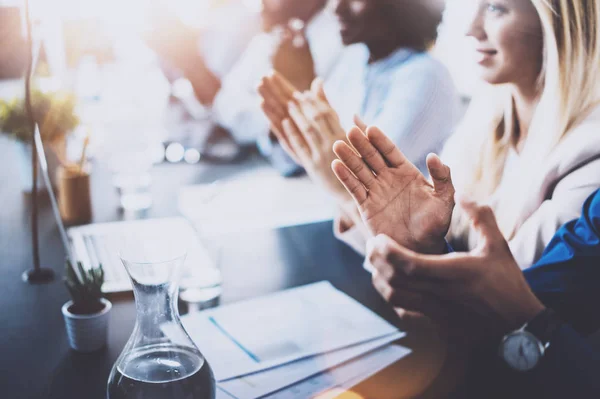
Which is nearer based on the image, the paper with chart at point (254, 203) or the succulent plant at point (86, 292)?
the succulent plant at point (86, 292)

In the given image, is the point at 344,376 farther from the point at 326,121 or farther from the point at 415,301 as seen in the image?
the point at 326,121

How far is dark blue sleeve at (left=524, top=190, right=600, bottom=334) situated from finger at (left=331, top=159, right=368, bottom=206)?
1.00 ft

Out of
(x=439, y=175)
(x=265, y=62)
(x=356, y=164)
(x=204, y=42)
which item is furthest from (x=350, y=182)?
(x=204, y=42)

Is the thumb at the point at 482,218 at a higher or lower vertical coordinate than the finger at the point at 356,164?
lower

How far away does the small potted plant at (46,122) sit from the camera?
134 centimetres

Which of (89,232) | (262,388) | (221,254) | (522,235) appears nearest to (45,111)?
(89,232)

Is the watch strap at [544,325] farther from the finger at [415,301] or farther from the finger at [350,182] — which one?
the finger at [350,182]

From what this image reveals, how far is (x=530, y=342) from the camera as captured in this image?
0.77 m

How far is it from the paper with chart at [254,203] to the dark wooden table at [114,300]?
1.7 inches

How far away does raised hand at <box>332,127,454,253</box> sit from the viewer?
76 cm

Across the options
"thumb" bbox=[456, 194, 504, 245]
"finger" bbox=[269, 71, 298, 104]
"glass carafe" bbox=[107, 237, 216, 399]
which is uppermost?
"finger" bbox=[269, 71, 298, 104]

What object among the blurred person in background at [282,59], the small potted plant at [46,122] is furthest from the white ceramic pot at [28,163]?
the blurred person in background at [282,59]

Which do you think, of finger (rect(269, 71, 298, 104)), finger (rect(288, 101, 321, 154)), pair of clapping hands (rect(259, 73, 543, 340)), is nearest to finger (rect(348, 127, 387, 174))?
pair of clapping hands (rect(259, 73, 543, 340))

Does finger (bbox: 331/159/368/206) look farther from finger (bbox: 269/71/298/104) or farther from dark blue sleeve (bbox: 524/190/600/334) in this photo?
finger (bbox: 269/71/298/104)
